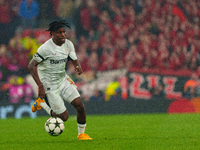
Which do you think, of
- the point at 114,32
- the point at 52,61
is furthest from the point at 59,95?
the point at 114,32

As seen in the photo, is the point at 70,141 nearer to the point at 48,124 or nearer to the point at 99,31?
the point at 48,124

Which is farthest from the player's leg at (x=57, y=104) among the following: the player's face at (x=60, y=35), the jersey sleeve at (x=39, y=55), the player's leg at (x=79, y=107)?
the player's face at (x=60, y=35)

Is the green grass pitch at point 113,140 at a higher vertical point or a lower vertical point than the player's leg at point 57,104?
lower

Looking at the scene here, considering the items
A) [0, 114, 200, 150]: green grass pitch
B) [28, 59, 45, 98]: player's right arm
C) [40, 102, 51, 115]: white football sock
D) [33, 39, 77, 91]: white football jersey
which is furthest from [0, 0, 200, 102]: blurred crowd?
[28, 59, 45, 98]: player's right arm

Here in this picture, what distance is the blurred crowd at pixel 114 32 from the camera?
56.3 feet

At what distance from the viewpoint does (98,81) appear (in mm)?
15578

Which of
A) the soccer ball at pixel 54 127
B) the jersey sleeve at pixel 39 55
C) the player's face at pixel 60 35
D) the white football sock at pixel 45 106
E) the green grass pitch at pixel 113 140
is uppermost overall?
the player's face at pixel 60 35

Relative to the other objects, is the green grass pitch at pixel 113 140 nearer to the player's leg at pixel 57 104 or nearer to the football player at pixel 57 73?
the player's leg at pixel 57 104

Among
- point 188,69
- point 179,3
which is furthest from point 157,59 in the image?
point 179,3

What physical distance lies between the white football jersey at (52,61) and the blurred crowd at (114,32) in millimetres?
7540

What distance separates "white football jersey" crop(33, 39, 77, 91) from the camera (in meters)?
7.99

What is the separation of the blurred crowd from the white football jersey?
7540 millimetres

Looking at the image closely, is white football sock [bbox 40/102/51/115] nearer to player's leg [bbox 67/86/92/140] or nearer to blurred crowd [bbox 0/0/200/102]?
player's leg [bbox 67/86/92/140]

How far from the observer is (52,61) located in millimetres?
8094
